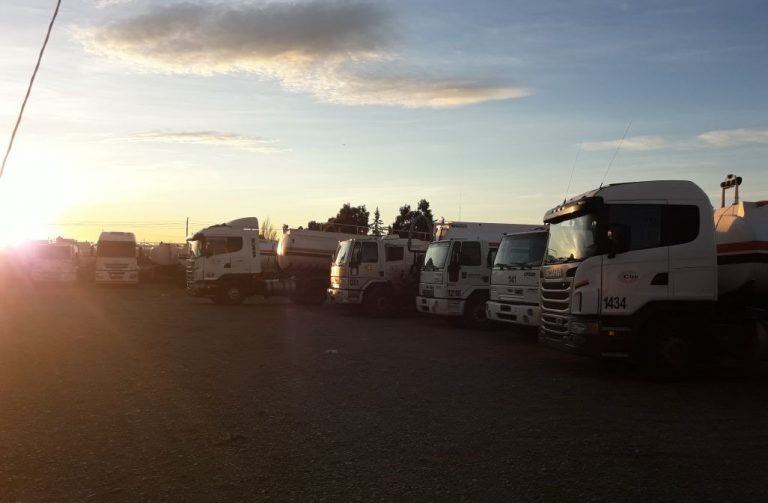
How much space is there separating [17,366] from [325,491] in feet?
25.5

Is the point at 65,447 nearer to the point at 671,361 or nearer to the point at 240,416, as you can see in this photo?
the point at 240,416

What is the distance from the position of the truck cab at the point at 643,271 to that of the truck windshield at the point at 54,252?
3362cm

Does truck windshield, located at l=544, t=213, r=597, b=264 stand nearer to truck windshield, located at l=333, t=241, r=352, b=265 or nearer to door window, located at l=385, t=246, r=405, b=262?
door window, located at l=385, t=246, r=405, b=262

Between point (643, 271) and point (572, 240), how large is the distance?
1.23 metres

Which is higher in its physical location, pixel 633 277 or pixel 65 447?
pixel 633 277

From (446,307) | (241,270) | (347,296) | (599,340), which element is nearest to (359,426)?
(599,340)

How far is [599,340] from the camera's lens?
10273mm

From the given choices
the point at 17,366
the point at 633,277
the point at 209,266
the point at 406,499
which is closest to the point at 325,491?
the point at 406,499

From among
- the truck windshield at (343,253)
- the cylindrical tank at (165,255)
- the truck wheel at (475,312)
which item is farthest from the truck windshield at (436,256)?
the cylindrical tank at (165,255)

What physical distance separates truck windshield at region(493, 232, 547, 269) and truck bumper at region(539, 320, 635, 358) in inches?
168

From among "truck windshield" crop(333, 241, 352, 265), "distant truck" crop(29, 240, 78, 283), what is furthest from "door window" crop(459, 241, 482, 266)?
"distant truck" crop(29, 240, 78, 283)

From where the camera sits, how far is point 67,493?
5156 millimetres

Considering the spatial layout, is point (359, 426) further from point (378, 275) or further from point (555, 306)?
point (378, 275)

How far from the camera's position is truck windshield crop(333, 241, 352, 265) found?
22.1 meters
